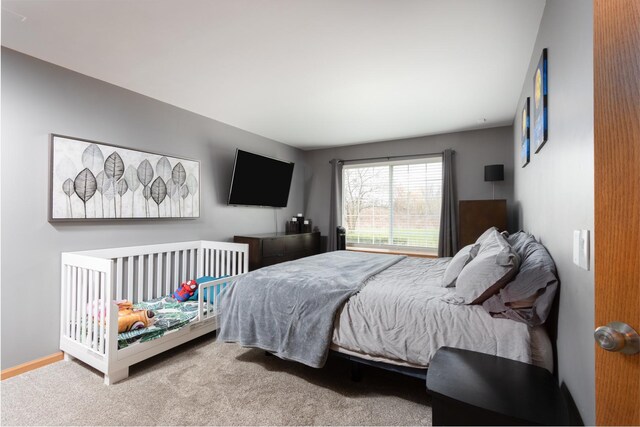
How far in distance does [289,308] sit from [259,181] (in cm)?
277

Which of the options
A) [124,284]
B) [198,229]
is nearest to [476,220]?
[198,229]

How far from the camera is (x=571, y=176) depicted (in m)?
1.22

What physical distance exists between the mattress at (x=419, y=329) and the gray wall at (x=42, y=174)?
243cm

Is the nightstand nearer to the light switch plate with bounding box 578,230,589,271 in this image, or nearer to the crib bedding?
the crib bedding

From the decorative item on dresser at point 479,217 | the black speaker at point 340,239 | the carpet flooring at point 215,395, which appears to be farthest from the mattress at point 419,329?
the black speaker at point 340,239

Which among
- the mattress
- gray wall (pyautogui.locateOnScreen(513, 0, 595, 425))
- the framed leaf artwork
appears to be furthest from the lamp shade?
the framed leaf artwork

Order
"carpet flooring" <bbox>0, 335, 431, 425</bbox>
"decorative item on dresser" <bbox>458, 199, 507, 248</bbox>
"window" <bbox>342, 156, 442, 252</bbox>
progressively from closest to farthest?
"carpet flooring" <bbox>0, 335, 431, 425</bbox> < "decorative item on dresser" <bbox>458, 199, 507, 248</bbox> < "window" <bbox>342, 156, 442, 252</bbox>

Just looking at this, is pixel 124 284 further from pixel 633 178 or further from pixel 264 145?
pixel 633 178

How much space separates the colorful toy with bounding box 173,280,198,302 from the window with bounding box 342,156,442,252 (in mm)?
3032

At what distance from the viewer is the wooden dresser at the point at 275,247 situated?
3.97 metres

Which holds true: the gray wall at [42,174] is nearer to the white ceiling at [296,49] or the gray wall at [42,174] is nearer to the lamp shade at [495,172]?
the white ceiling at [296,49]

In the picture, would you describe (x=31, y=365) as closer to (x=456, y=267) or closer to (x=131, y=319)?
(x=131, y=319)

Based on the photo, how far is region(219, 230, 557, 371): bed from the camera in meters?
1.54

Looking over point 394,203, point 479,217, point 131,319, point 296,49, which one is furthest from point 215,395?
point 394,203
